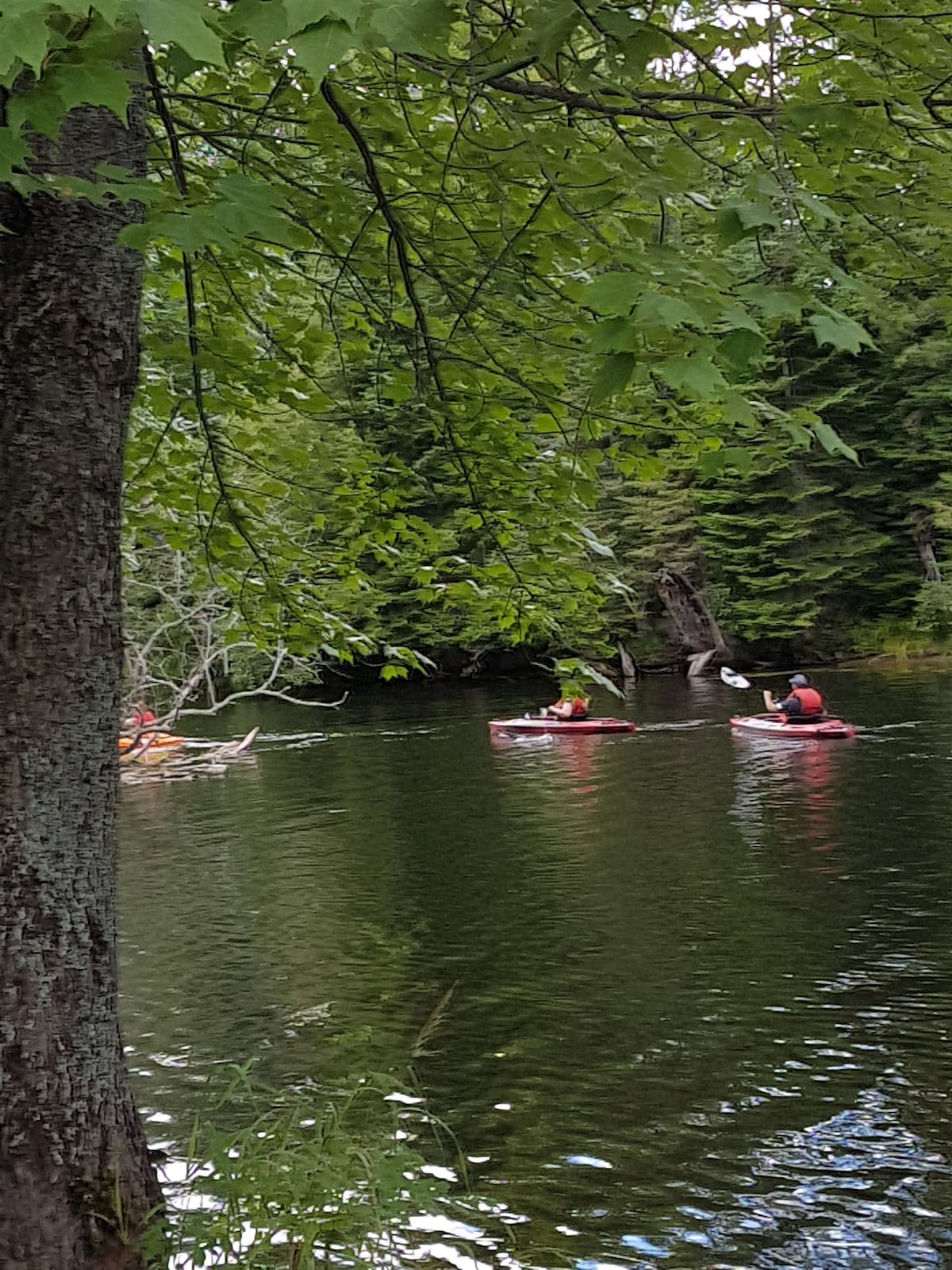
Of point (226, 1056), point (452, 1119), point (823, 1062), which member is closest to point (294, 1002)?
point (226, 1056)

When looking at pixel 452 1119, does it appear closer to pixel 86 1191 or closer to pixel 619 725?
pixel 86 1191

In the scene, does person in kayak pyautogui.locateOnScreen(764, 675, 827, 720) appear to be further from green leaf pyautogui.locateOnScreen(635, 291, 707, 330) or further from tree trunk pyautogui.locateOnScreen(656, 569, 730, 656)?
green leaf pyautogui.locateOnScreen(635, 291, 707, 330)

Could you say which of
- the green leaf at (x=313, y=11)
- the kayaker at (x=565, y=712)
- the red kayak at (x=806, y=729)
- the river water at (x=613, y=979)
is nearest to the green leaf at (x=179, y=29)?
the green leaf at (x=313, y=11)

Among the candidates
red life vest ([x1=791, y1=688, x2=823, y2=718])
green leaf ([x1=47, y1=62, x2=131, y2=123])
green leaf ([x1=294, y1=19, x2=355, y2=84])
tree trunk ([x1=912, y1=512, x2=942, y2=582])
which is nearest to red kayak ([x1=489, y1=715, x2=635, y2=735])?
red life vest ([x1=791, y1=688, x2=823, y2=718])

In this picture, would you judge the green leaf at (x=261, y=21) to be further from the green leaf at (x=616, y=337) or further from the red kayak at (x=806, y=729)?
the red kayak at (x=806, y=729)

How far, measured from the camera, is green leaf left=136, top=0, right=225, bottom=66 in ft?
6.16

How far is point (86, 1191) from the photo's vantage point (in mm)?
3371

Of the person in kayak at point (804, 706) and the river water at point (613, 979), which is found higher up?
the person in kayak at point (804, 706)

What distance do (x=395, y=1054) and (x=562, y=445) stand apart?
4202 mm

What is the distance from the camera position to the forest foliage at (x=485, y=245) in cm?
260

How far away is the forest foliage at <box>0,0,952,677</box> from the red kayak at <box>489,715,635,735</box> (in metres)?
15.8

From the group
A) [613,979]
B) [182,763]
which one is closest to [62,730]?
[613,979]

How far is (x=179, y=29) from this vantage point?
189 cm

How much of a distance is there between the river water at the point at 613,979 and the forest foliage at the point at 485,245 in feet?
8.15
